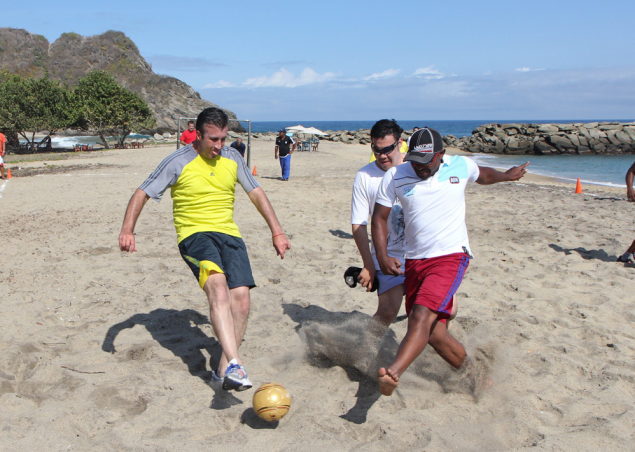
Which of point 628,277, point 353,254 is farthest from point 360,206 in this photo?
point 628,277

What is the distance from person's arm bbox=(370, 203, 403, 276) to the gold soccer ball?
1.09 metres

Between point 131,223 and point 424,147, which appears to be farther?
point 131,223

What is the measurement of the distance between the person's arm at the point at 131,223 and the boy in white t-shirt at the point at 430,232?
1.67m

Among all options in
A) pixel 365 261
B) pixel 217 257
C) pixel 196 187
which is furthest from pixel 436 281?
pixel 196 187

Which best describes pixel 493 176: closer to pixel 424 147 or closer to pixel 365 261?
pixel 424 147

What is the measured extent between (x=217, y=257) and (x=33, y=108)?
111 ft

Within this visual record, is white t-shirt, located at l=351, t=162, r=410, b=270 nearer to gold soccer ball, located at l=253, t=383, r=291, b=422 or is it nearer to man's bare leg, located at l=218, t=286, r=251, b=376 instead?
man's bare leg, located at l=218, t=286, r=251, b=376

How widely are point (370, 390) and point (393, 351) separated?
55cm

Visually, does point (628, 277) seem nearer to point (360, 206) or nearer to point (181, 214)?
point (360, 206)

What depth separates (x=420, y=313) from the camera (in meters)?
3.17

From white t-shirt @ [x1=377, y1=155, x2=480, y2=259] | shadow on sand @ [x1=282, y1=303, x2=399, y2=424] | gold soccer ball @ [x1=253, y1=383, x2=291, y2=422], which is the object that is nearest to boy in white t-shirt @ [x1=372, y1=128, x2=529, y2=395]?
white t-shirt @ [x1=377, y1=155, x2=480, y2=259]

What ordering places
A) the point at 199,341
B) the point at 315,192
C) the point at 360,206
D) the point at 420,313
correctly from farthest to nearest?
1. the point at 315,192
2. the point at 199,341
3. the point at 360,206
4. the point at 420,313

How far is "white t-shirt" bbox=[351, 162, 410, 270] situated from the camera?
382 cm

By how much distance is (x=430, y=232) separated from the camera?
3.38m
